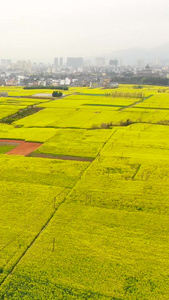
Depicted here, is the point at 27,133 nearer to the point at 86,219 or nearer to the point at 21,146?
the point at 21,146

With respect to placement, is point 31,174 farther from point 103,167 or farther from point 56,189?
point 103,167

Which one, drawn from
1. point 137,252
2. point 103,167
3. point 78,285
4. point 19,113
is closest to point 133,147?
point 103,167

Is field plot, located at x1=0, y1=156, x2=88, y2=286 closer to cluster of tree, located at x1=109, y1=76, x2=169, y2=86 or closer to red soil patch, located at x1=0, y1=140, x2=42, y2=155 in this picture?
red soil patch, located at x1=0, y1=140, x2=42, y2=155

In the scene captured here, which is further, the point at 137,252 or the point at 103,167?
the point at 103,167

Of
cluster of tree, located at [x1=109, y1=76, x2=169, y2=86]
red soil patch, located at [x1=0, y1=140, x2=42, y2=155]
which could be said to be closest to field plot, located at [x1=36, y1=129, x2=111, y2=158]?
red soil patch, located at [x1=0, y1=140, x2=42, y2=155]

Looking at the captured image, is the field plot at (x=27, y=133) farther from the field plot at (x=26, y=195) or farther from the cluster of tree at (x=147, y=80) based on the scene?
the cluster of tree at (x=147, y=80)
